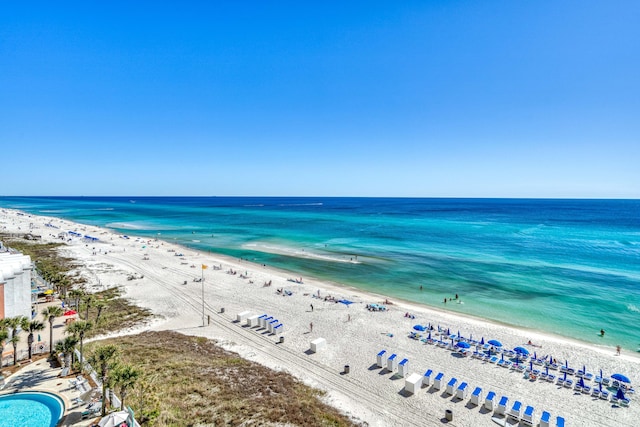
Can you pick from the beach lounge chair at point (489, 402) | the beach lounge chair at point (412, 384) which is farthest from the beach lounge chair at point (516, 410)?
the beach lounge chair at point (412, 384)

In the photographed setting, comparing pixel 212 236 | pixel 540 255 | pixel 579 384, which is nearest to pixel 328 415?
pixel 579 384

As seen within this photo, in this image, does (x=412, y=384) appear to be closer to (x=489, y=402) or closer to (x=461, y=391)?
(x=461, y=391)

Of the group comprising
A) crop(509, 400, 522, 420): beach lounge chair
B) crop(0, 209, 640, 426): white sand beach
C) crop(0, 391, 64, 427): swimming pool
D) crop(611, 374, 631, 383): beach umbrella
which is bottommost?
crop(0, 209, 640, 426): white sand beach

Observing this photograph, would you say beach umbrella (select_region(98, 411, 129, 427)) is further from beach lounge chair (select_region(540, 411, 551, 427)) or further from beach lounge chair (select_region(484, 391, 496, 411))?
beach lounge chair (select_region(540, 411, 551, 427))

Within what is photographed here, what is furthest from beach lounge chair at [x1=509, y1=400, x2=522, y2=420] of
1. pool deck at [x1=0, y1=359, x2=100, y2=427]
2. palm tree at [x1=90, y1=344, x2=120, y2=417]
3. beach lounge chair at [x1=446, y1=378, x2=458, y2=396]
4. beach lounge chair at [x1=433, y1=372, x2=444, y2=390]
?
pool deck at [x1=0, y1=359, x2=100, y2=427]

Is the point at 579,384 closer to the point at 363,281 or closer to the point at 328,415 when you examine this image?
the point at 328,415

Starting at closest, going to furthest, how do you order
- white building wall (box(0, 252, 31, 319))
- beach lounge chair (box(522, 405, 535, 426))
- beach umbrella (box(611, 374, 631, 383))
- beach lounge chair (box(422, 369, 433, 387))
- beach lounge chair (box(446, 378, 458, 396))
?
1. beach lounge chair (box(522, 405, 535, 426))
2. beach lounge chair (box(446, 378, 458, 396))
3. beach lounge chair (box(422, 369, 433, 387))
4. beach umbrella (box(611, 374, 631, 383))
5. white building wall (box(0, 252, 31, 319))

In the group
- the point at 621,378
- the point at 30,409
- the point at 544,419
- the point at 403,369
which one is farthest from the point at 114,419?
the point at 621,378

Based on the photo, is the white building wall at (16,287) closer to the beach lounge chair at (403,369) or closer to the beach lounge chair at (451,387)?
the beach lounge chair at (403,369)
